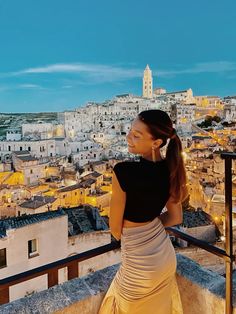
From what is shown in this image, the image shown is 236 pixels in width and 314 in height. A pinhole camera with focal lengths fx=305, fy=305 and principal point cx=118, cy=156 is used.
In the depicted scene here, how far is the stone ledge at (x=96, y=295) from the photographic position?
1.61 m

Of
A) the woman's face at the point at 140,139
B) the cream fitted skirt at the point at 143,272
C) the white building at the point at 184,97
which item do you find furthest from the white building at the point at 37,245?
the white building at the point at 184,97

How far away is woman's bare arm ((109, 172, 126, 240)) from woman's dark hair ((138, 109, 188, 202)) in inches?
11.9

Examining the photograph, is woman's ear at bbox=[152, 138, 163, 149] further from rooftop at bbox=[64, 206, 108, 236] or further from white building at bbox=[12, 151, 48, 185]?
white building at bbox=[12, 151, 48, 185]

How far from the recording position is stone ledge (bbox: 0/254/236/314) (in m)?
1.61

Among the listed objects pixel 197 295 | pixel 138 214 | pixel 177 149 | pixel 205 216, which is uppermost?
pixel 177 149

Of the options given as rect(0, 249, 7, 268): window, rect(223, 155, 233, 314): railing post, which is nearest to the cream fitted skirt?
rect(223, 155, 233, 314): railing post

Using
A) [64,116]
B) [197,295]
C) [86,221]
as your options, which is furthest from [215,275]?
[64,116]

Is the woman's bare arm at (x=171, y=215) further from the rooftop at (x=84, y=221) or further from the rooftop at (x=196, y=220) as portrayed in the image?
the rooftop at (x=196, y=220)

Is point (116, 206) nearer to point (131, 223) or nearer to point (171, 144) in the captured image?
point (131, 223)

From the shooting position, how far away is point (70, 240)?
8.35 meters

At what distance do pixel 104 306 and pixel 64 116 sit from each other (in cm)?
7076

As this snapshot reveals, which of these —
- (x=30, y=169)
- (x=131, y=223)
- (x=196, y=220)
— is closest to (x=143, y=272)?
(x=131, y=223)

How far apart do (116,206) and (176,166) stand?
38 cm

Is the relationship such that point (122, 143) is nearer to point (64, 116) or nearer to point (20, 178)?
point (20, 178)
